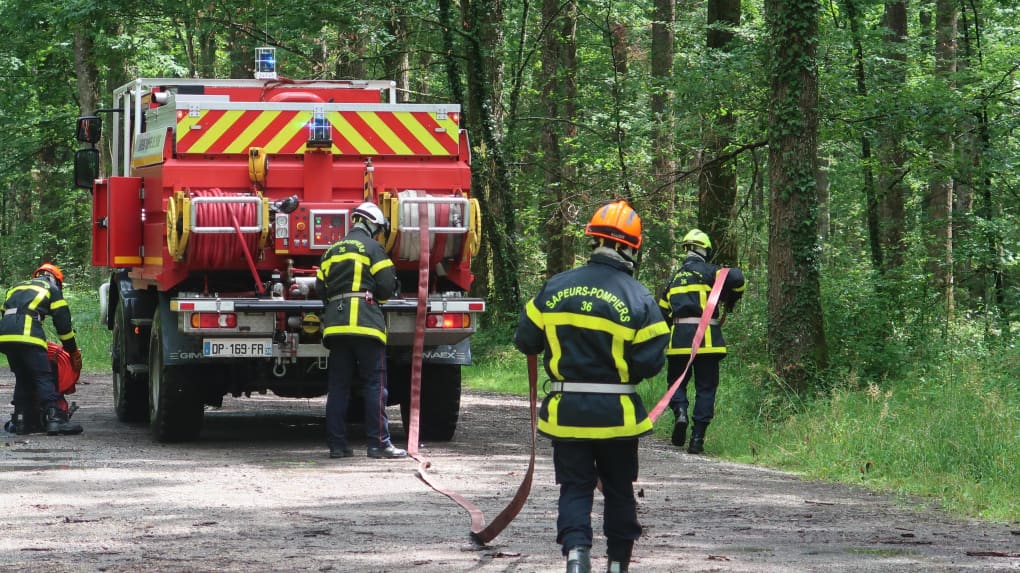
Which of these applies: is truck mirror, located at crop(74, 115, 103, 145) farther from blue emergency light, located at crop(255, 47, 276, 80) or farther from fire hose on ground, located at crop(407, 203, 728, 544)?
fire hose on ground, located at crop(407, 203, 728, 544)

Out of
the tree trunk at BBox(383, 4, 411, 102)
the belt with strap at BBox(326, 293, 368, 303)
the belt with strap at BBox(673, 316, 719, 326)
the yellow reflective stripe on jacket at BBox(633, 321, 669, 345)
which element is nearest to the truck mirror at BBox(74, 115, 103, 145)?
the belt with strap at BBox(326, 293, 368, 303)

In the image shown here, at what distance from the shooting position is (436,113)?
10.7m

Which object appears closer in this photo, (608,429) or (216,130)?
(608,429)

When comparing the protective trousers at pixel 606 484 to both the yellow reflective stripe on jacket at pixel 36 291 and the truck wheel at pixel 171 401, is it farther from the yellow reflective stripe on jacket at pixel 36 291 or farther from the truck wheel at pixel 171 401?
the yellow reflective stripe on jacket at pixel 36 291

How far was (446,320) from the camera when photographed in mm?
10406

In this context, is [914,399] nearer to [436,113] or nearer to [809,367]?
[809,367]

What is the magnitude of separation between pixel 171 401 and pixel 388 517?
390 cm

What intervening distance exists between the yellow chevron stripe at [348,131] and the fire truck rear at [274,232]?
0.04ft

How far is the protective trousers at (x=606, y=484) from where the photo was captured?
556 cm

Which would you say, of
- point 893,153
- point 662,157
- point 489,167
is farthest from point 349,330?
point 662,157

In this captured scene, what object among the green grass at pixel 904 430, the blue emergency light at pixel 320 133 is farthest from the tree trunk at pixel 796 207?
the blue emergency light at pixel 320 133

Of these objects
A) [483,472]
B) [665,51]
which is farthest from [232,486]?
[665,51]

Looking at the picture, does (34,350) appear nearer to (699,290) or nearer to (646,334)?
(699,290)

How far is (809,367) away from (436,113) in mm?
4056
